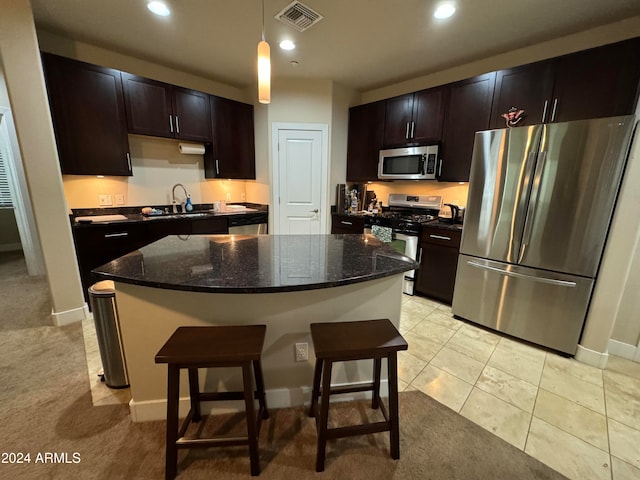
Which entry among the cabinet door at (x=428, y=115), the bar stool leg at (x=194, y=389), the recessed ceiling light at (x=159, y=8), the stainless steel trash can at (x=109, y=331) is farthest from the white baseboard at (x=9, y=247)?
Answer: the cabinet door at (x=428, y=115)

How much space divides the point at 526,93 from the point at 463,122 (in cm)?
55

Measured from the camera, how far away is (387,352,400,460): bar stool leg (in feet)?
4.06

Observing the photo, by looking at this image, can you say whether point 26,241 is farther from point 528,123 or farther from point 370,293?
point 528,123

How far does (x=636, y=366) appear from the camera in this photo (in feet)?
6.87

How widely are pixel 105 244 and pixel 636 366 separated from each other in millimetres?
4754

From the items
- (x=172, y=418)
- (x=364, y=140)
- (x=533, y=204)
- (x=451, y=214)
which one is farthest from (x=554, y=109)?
(x=172, y=418)

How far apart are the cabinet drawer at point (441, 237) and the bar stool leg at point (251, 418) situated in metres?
2.42

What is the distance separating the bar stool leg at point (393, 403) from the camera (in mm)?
1238

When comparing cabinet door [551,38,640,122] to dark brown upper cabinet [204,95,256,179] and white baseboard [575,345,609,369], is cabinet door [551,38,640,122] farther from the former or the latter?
dark brown upper cabinet [204,95,256,179]

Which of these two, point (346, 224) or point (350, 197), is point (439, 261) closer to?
point (346, 224)

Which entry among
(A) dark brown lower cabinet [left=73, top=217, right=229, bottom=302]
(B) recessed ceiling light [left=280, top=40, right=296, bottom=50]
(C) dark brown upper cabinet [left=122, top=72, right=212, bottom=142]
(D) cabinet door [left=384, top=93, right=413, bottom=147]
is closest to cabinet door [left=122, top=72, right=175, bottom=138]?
(C) dark brown upper cabinet [left=122, top=72, right=212, bottom=142]

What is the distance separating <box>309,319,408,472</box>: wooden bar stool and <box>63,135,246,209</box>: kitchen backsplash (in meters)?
3.09

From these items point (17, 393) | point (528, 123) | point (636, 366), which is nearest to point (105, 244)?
point (17, 393)

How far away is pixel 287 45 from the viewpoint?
8.69 feet
